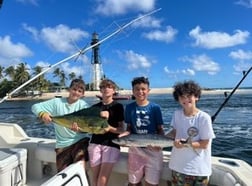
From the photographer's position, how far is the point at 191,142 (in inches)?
97.3

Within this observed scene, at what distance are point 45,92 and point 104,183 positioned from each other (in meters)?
73.4

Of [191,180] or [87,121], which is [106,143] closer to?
[87,121]

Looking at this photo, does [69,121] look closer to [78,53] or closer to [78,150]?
[78,150]

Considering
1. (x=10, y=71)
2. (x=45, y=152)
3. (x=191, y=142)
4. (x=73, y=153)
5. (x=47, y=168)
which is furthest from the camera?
(x=10, y=71)

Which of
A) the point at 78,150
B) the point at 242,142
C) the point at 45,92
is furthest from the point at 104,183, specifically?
the point at 45,92

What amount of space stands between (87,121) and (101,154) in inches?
A: 16.4

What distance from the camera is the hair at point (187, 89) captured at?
8.54 feet

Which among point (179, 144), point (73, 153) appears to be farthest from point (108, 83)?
point (179, 144)

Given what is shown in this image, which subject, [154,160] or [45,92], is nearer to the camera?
[154,160]

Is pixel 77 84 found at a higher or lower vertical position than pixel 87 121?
higher

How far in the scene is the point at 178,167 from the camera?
8.55ft

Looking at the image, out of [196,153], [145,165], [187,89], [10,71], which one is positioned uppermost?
[10,71]

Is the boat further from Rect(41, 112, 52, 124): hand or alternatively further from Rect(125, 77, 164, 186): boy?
Rect(41, 112, 52, 124): hand

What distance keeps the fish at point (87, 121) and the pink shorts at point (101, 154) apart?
0.78 ft
